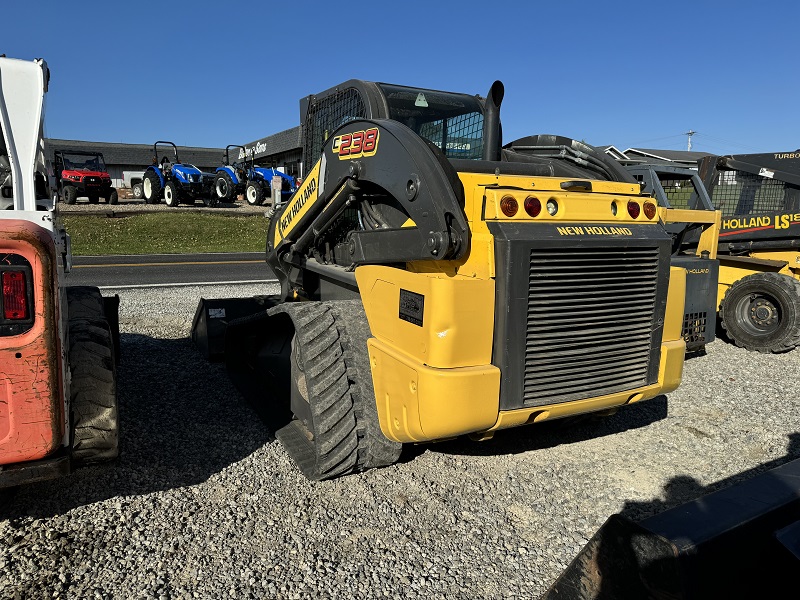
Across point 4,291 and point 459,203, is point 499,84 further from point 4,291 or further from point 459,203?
point 4,291

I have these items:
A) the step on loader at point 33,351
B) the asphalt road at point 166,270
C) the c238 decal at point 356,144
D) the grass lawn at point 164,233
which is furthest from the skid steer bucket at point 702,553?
the grass lawn at point 164,233

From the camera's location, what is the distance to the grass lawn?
16938mm

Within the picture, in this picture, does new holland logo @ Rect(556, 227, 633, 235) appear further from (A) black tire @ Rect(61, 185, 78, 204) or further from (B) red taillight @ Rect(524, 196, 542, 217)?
→ (A) black tire @ Rect(61, 185, 78, 204)

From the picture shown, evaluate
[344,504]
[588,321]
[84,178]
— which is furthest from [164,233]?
[588,321]

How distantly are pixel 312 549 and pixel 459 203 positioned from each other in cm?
180

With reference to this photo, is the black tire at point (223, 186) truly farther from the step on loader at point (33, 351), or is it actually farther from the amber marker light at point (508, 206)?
the amber marker light at point (508, 206)

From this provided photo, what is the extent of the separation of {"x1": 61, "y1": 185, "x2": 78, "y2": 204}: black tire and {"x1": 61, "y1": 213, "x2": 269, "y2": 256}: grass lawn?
4742 millimetres

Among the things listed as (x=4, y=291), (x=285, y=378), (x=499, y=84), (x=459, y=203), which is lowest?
(x=285, y=378)

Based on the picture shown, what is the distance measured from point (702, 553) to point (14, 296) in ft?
8.41

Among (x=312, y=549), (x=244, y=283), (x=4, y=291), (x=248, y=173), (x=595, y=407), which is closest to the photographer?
(x=4, y=291)

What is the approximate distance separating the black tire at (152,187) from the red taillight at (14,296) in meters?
24.3

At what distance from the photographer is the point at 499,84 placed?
355 centimetres

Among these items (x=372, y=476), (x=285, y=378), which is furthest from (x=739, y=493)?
(x=285, y=378)

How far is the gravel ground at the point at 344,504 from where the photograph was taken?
8.58 ft
